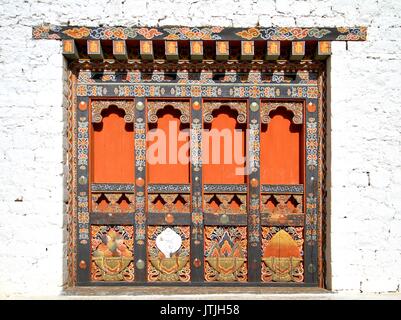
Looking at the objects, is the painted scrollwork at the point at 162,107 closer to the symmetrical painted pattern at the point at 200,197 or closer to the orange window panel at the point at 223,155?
the symmetrical painted pattern at the point at 200,197

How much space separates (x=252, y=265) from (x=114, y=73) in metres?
2.60

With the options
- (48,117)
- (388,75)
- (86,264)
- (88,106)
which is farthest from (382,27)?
(86,264)

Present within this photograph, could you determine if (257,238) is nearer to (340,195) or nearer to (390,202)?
(340,195)

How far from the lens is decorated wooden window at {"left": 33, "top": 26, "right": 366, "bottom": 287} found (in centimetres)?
561

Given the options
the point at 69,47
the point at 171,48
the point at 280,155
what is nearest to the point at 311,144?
the point at 280,155

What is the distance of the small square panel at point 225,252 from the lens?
5.66 meters

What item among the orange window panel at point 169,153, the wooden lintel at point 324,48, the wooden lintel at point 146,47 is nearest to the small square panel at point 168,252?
the orange window panel at point 169,153

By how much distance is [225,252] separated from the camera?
18.6ft

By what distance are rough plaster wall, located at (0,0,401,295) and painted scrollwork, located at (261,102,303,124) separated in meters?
0.40

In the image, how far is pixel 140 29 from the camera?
539 cm

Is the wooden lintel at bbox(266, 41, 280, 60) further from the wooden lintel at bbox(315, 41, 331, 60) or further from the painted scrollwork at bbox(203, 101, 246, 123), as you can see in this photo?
the painted scrollwork at bbox(203, 101, 246, 123)

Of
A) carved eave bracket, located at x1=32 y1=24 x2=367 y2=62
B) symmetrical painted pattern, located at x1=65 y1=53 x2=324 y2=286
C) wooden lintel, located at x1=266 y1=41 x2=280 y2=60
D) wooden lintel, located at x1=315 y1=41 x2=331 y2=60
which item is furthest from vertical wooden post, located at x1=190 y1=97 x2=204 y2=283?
wooden lintel, located at x1=315 y1=41 x2=331 y2=60

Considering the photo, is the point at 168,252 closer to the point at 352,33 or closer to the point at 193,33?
the point at 193,33

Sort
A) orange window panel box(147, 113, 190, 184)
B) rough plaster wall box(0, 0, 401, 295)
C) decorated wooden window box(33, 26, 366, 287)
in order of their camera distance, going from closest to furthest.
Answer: rough plaster wall box(0, 0, 401, 295)
decorated wooden window box(33, 26, 366, 287)
orange window panel box(147, 113, 190, 184)
